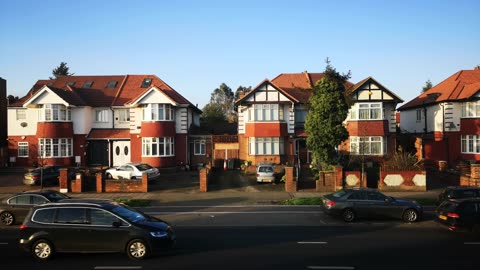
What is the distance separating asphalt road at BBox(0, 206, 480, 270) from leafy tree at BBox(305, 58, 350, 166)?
8.94 metres

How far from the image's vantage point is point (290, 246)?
13.0m

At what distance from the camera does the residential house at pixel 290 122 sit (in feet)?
113

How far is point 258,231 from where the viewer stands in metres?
15.9

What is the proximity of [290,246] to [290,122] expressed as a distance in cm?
2320

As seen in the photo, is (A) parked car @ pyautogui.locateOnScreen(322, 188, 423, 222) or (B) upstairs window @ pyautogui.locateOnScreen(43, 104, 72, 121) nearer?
(A) parked car @ pyautogui.locateOnScreen(322, 188, 423, 222)

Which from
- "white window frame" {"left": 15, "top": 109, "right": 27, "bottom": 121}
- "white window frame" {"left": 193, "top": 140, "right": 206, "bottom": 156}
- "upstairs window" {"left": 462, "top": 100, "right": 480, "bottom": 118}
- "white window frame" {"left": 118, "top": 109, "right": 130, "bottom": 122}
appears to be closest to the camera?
"upstairs window" {"left": 462, "top": 100, "right": 480, "bottom": 118}

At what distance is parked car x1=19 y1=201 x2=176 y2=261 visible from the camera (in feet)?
36.8

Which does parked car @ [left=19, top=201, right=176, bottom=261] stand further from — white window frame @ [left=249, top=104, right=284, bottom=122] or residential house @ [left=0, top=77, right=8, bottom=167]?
residential house @ [left=0, top=77, right=8, bottom=167]

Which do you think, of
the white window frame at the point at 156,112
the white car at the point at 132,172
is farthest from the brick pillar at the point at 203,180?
the white window frame at the point at 156,112

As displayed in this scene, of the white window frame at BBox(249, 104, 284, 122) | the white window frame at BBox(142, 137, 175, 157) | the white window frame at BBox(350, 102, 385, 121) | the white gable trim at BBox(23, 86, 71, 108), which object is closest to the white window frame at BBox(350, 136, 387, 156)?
the white window frame at BBox(350, 102, 385, 121)

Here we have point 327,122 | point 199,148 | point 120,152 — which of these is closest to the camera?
point 327,122

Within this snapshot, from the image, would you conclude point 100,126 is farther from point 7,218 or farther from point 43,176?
point 7,218

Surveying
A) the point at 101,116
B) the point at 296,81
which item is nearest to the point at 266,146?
the point at 296,81

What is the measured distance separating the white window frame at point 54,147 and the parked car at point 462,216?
31.1m
